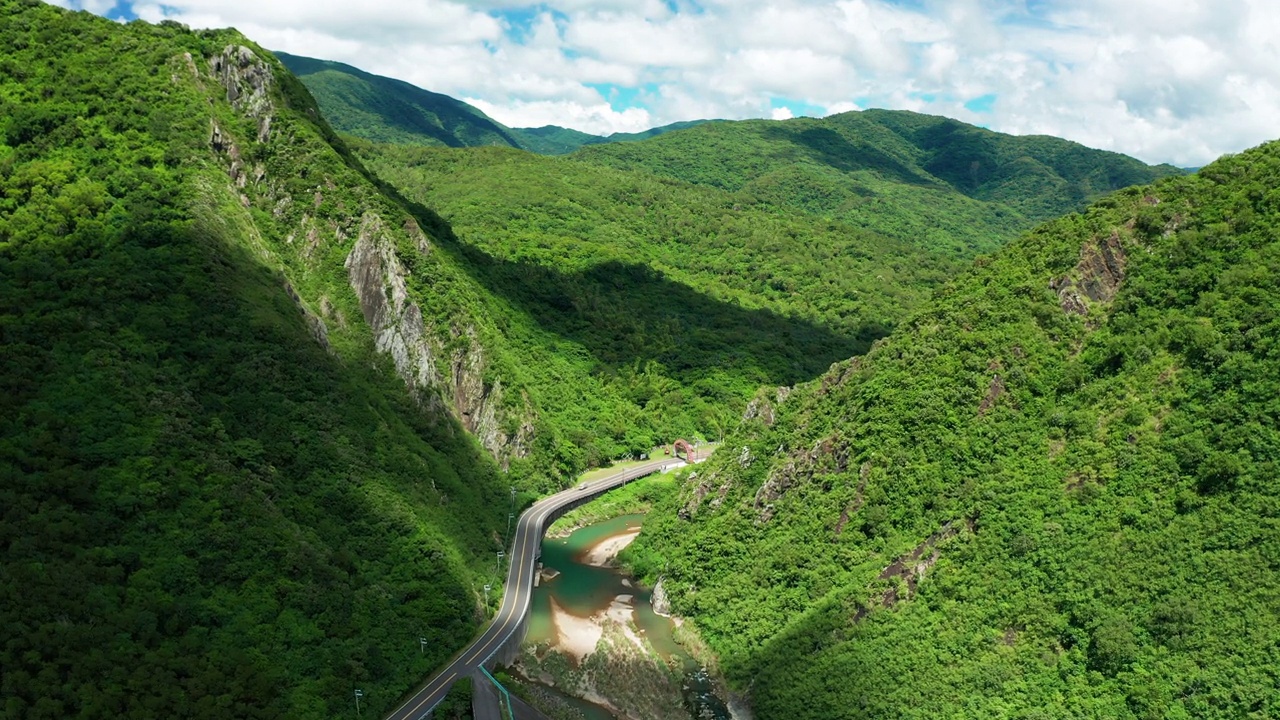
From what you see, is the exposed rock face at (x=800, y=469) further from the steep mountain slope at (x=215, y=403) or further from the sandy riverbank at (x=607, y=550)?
the steep mountain slope at (x=215, y=403)

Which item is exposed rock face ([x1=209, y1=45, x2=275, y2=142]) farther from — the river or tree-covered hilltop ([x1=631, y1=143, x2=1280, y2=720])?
tree-covered hilltop ([x1=631, y1=143, x2=1280, y2=720])

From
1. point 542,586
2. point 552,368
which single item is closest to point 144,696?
point 542,586

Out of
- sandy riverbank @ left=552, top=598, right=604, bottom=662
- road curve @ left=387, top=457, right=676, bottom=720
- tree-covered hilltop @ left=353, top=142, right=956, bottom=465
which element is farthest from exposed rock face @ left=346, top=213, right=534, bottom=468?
sandy riverbank @ left=552, top=598, right=604, bottom=662

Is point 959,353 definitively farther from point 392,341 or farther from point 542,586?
point 392,341

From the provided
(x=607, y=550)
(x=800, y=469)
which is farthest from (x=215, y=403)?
(x=800, y=469)

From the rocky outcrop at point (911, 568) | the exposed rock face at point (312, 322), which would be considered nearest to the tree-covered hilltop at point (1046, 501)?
the rocky outcrop at point (911, 568)

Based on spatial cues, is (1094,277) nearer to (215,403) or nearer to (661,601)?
(661,601)
